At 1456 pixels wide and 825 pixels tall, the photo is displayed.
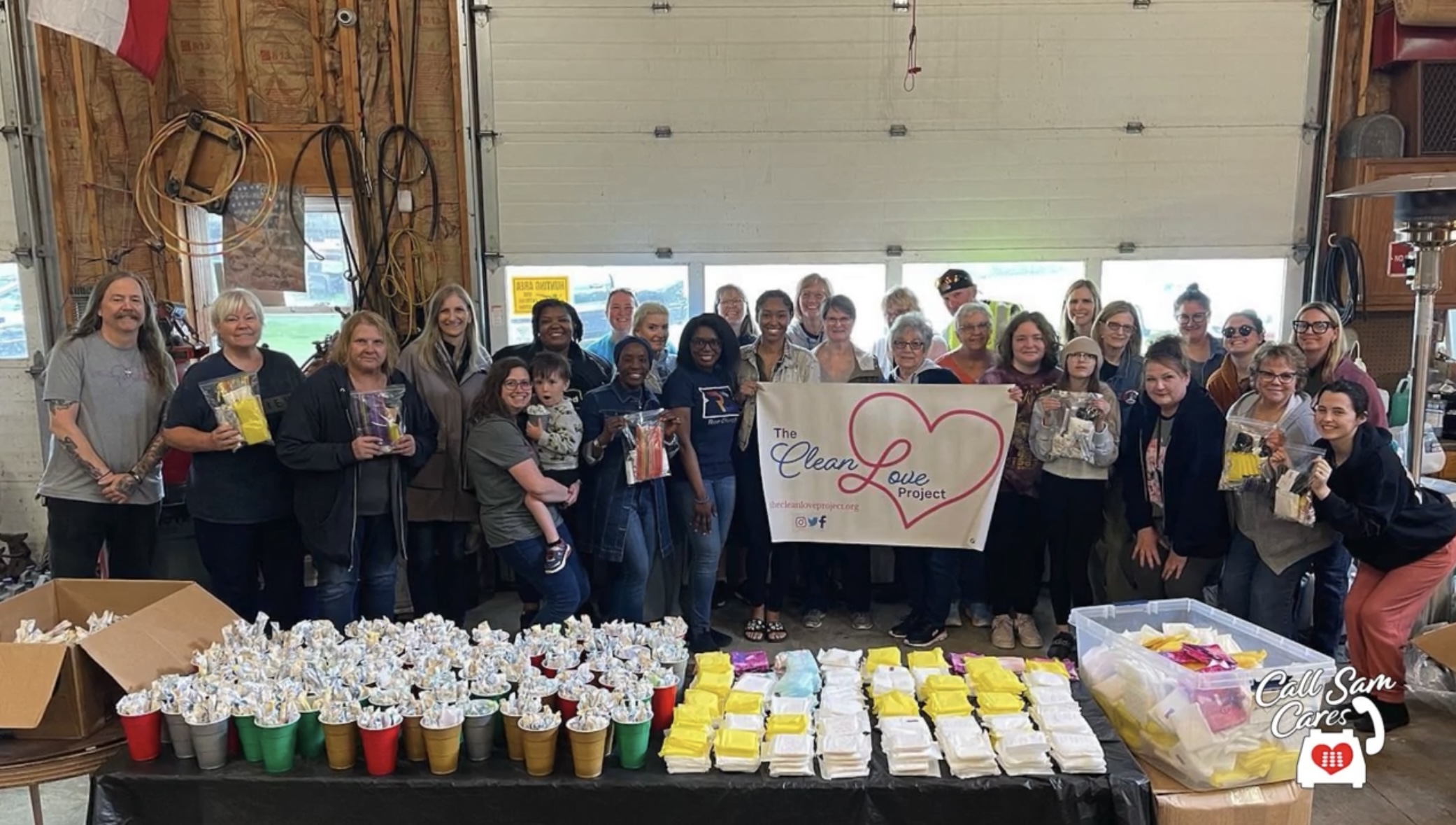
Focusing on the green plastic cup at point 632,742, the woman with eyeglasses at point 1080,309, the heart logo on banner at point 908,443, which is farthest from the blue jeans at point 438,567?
the woman with eyeglasses at point 1080,309

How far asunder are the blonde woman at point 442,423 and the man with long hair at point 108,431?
97cm

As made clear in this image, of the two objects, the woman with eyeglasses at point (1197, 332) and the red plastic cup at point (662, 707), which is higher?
the woman with eyeglasses at point (1197, 332)

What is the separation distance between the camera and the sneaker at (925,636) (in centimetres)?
409

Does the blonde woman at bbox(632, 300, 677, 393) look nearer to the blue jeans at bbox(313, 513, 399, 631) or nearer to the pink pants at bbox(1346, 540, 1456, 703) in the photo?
the blue jeans at bbox(313, 513, 399, 631)

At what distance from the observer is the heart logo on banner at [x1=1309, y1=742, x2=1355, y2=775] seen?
212cm

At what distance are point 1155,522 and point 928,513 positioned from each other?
3.08 ft

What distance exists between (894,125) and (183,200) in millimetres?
4493

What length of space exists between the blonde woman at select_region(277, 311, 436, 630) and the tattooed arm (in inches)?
29.1

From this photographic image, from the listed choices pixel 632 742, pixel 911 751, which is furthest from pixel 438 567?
pixel 911 751

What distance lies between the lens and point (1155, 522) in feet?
11.9

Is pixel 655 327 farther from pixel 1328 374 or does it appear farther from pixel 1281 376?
pixel 1328 374

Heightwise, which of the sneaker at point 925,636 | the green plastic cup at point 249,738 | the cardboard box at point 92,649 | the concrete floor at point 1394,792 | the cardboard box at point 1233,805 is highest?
the cardboard box at point 92,649

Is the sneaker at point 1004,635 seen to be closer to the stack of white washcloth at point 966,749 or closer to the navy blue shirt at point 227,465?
the stack of white washcloth at point 966,749

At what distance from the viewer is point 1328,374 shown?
11.2 ft
